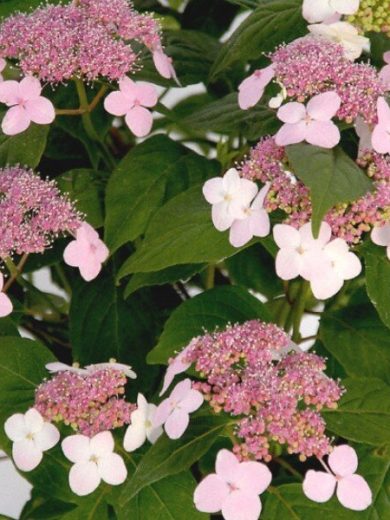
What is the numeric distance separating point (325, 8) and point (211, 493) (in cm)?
37

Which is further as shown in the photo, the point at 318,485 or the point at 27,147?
the point at 27,147

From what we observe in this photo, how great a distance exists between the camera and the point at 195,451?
869mm

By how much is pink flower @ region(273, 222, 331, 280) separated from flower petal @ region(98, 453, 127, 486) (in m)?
0.17

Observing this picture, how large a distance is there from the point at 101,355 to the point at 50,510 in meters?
0.13

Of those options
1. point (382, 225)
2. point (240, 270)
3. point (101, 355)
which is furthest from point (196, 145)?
point (382, 225)

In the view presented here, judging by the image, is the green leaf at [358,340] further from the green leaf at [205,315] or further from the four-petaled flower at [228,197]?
the four-petaled flower at [228,197]

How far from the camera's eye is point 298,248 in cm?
90

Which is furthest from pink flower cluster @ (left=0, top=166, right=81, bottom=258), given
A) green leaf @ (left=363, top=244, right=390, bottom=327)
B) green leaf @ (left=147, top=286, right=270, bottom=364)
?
green leaf @ (left=363, top=244, right=390, bottom=327)

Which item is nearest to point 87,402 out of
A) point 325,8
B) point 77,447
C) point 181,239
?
point 77,447

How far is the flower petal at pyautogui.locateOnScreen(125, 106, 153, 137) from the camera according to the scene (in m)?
1.04

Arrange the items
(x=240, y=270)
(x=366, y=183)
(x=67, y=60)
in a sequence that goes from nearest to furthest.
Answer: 1. (x=366, y=183)
2. (x=67, y=60)
3. (x=240, y=270)


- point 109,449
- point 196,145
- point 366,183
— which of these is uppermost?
point 366,183

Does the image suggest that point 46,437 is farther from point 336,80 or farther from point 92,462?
point 336,80

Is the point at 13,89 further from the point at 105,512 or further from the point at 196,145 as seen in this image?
the point at 196,145
